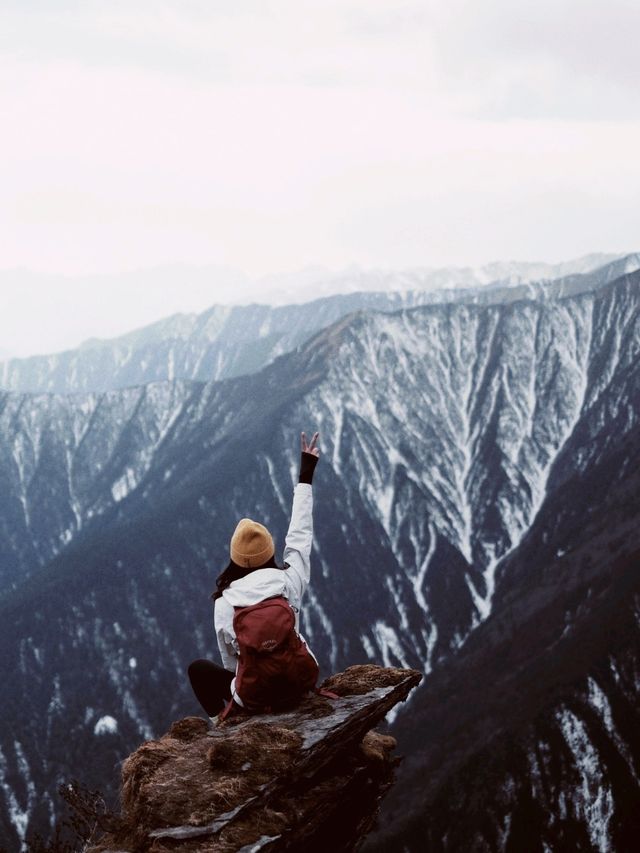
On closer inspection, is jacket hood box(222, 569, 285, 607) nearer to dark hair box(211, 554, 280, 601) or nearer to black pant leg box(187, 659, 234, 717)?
dark hair box(211, 554, 280, 601)

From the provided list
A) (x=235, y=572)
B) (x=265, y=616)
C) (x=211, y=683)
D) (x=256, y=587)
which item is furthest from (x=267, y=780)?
(x=235, y=572)

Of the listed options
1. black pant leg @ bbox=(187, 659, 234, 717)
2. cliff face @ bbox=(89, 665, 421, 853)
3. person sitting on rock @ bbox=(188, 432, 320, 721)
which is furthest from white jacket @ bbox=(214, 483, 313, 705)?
cliff face @ bbox=(89, 665, 421, 853)

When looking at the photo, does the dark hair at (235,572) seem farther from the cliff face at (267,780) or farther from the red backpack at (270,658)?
the cliff face at (267,780)

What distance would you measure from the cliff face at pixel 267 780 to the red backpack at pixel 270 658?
1.88 feet

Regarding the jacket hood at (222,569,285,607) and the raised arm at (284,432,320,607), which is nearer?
the jacket hood at (222,569,285,607)

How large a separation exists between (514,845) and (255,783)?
193 meters

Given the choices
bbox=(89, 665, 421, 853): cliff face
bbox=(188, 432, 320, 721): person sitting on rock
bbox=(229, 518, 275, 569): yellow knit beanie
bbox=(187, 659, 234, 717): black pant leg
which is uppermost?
bbox=(229, 518, 275, 569): yellow knit beanie

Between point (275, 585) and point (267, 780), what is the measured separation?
3.87 meters

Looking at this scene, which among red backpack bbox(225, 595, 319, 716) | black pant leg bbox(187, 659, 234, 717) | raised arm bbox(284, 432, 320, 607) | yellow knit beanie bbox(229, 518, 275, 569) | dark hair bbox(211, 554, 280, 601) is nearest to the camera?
red backpack bbox(225, 595, 319, 716)

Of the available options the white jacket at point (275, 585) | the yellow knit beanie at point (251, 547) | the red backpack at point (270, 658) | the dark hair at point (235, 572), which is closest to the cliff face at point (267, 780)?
the red backpack at point (270, 658)

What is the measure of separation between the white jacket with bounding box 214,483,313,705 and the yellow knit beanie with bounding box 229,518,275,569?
0.80ft

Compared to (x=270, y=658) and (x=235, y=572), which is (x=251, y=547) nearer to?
(x=235, y=572)

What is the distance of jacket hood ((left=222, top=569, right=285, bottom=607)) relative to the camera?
15992 millimetres

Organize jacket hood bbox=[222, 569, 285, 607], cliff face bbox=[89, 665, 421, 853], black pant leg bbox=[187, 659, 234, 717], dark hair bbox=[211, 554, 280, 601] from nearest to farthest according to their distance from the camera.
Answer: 1. cliff face bbox=[89, 665, 421, 853]
2. jacket hood bbox=[222, 569, 285, 607]
3. dark hair bbox=[211, 554, 280, 601]
4. black pant leg bbox=[187, 659, 234, 717]
